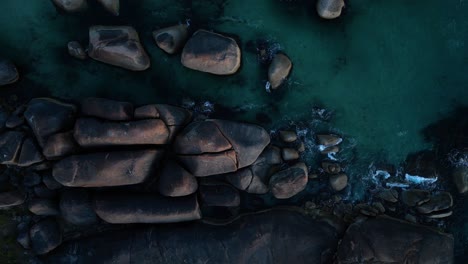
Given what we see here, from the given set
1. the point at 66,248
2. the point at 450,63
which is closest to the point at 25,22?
the point at 66,248

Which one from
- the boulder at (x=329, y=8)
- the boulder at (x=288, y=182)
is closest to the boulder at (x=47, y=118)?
the boulder at (x=288, y=182)

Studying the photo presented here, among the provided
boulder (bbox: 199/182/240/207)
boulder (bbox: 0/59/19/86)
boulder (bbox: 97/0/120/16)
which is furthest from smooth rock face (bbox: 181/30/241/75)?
boulder (bbox: 0/59/19/86)

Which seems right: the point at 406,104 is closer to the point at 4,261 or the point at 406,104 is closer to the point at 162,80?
the point at 162,80

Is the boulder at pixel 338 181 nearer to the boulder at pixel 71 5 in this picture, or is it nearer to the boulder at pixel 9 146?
the boulder at pixel 71 5

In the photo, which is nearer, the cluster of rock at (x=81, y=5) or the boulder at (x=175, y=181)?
the boulder at (x=175, y=181)

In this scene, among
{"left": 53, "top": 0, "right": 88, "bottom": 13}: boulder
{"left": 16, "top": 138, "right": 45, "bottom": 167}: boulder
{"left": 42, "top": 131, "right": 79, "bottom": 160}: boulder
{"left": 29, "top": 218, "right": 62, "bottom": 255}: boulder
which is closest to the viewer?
{"left": 42, "top": 131, "right": 79, "bottom": 160}: boulder

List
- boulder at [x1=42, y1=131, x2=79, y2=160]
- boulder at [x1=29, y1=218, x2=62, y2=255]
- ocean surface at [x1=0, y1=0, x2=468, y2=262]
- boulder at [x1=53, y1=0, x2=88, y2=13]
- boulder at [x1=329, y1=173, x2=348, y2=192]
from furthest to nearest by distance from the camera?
1. boulder at [x1=329, y1=173, x2=348, y2=192]
2. ocean surface at [x1=0, y1=0, x2=468, y2=262]
3. boulder at [x1=53, y1=0, x2=88, y2=13]
4. boulder at [x1=29, y1=218, x2=62, y2=255]
5. boulder at [x1=42, y1=131, x2=79, y2=160]

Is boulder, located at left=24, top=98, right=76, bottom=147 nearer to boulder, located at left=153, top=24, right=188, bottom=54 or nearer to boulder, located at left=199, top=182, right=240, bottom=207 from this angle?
boulder, located at left=153, top=24, right=188, bottom=54
